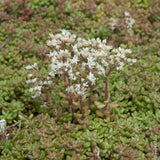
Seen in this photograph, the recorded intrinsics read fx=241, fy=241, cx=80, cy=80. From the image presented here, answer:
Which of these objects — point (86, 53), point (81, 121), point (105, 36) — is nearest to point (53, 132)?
point (81, 121)

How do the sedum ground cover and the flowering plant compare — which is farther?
the sedum ground cover

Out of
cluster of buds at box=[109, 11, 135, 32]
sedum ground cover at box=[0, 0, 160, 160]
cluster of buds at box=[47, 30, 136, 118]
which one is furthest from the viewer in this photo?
cluster of buds at box=[109, 11, 135, 32]

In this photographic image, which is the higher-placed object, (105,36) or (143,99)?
(105,36)

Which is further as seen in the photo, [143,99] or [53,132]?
[143,99]

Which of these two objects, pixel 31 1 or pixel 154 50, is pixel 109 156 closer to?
pixel 154 50

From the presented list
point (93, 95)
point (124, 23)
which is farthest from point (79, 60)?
point (124, 23)

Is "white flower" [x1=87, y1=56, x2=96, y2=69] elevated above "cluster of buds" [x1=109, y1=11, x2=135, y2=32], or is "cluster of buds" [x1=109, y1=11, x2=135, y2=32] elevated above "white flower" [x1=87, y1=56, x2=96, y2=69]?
"white flower" [x1=87, y1=56, x2=96, y2=69]

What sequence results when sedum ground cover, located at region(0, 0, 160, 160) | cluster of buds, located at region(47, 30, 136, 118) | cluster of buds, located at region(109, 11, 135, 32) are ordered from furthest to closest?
cluster of buds, located at region(109, 11, 135, 32) → sedum ground cover, located at region(0, 0, 160, 160) → cluster of buds, located at region(47, 30, 136, 118)

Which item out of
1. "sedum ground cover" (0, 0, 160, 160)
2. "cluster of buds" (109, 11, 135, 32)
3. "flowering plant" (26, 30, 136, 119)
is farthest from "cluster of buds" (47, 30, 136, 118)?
"cluster of buds" (109, 11, 135, 32)

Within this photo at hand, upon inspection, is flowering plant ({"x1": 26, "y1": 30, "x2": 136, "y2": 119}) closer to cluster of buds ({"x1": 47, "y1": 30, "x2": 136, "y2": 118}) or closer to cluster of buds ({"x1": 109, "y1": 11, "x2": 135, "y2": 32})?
cluster of buds ({"x1": 47, "y1": 30, "x2": 136, "y2": 118})
